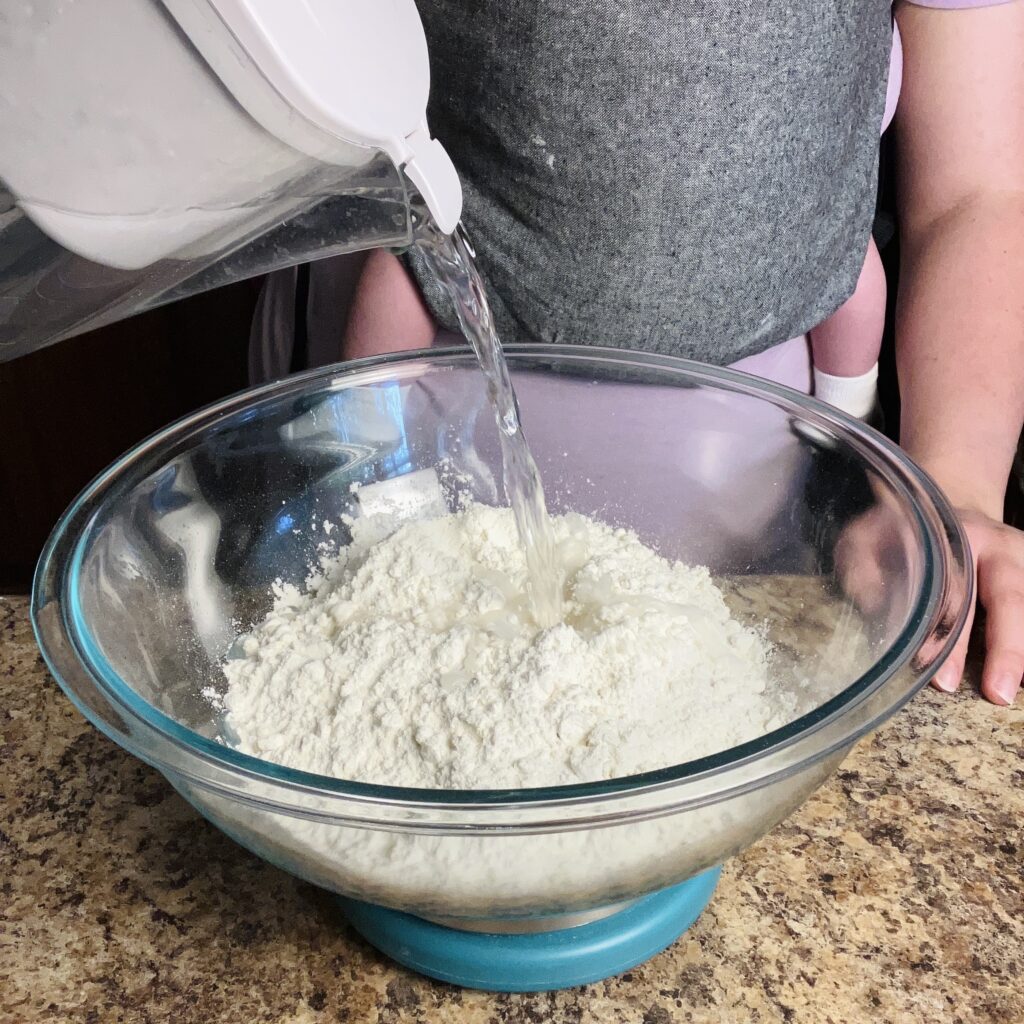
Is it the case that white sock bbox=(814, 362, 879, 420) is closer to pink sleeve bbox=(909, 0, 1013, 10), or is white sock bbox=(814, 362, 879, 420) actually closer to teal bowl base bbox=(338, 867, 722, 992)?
pink sleeve bbox=(909, 0, 1013, 10)

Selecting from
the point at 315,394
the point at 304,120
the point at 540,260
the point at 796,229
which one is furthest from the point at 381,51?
the point at 796,229

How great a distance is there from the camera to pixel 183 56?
40cm

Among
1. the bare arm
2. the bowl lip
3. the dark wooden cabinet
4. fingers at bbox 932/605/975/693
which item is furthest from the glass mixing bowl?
the dark wooden cabinet

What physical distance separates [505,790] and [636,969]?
23cm

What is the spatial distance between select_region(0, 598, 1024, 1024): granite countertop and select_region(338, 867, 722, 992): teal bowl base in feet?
0.07

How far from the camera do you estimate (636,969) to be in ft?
1.92

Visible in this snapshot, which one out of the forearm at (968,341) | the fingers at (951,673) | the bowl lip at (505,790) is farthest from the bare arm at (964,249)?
the bowl lip at (505,790)

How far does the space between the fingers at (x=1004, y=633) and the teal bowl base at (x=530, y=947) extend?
0.32m

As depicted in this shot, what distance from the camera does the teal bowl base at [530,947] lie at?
55 centimetres

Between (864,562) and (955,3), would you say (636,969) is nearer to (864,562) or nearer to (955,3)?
(864,562)

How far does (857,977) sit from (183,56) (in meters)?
0.56

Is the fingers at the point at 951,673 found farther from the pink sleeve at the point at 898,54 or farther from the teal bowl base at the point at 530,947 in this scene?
the pink sleeve at the point at 898,54

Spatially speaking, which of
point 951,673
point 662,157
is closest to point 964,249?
point 662,157

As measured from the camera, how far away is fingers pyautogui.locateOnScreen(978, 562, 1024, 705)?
0.75 m
